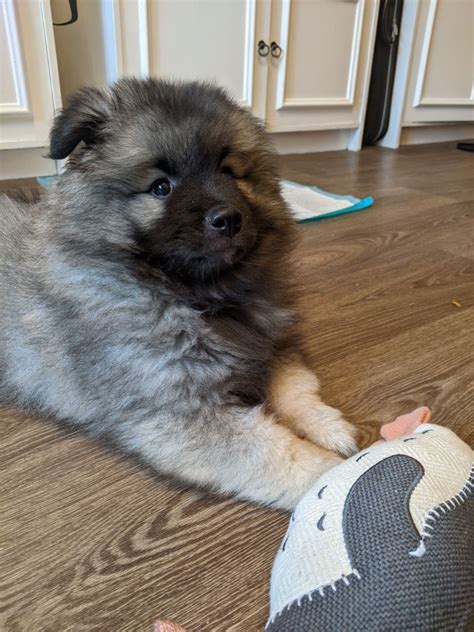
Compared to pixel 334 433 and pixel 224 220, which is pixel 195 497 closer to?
pixel 334 433

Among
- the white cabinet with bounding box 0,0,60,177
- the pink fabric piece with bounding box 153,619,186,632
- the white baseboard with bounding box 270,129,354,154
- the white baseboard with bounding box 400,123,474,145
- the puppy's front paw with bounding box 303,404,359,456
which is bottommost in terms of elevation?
the white baseboard with bounding box 400,123,474,145

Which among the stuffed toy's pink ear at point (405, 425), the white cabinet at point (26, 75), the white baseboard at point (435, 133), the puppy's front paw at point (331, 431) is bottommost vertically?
the white baseboard at point (435, 133)

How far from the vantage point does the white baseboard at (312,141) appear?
4.00 m

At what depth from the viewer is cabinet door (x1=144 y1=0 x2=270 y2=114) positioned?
9.70 ft

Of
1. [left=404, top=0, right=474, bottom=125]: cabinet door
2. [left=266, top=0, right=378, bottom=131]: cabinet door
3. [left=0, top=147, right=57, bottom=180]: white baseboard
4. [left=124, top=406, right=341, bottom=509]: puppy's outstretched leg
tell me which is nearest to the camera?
[left=124, top=406, right=341, bottom=509]: puppy's outstretched leg

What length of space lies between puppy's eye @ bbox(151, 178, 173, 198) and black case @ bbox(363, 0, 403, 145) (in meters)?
3.99

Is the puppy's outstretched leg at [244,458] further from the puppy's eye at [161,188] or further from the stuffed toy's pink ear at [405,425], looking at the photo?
the puppy's eye at [161,188]

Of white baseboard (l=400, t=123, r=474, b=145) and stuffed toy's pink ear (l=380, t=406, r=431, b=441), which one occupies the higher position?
stuffed toy's pink ear (l=380, t=406, r=431, b=441)

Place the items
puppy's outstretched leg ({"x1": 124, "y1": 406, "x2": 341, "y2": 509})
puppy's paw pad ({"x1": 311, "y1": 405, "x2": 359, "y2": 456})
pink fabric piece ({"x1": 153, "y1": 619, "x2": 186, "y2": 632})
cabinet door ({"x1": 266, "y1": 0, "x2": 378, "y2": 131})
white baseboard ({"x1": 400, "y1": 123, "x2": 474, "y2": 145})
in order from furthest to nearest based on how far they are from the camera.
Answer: white baseboard ({"x1": 400, "y1": 123, "x2": 474, "y2": 145}) < cabinet door ({"x1": 266, "y1": 0, "x2": 378, "y2": 131}) < puppy's paw pad ({"x1": 311, "y1": 405, "x2": 359, "y2": 456}) < puppy's outstretched leg ({"x1": 124, "y1": 406, "x2": 341, "y2": 509}) < pink fabric piece ({"x1": 153, "y1": 619, "x2": 186, "y2": 632})

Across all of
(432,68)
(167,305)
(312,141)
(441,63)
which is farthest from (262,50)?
(167,305)

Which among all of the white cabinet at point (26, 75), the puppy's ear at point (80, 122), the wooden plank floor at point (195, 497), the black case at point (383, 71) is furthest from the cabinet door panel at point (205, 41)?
the puppy's ear at point (80, 122)

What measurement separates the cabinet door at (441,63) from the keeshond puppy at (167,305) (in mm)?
3954

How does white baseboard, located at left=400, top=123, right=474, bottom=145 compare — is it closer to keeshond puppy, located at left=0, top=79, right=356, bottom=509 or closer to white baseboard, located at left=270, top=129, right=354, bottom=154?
white baseboard, located at left=270, top=129, right=354, bottom=154

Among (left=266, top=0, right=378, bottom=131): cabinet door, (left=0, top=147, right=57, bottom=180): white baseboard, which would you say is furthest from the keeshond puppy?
(left=266, top=0, right=378, bottom=131): cabinet door
